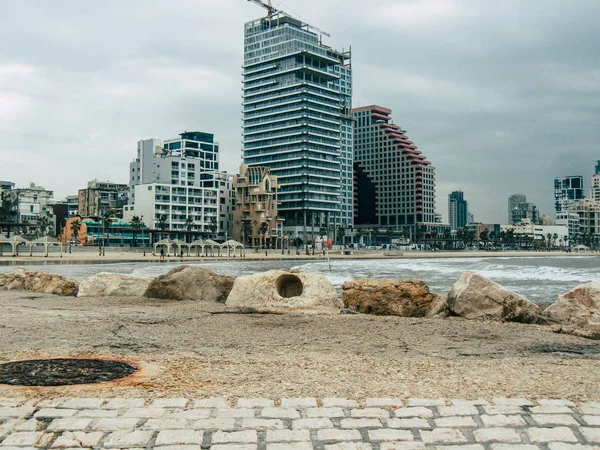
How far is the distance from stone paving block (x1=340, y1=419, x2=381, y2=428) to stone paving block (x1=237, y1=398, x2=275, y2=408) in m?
0.72

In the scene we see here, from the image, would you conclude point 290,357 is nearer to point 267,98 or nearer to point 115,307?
point 115,307

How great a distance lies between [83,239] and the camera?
12962 centimetres

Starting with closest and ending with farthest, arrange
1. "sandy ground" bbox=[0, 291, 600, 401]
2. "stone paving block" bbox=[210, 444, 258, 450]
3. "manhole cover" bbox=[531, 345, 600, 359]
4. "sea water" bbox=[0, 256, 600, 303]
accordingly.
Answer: "stone paving block" bbox=[210, 444, 258, 450] → "sandy ground" bbox=[0, 291, 600, 401] → "manhole cover" bbox=[531, 345, 600, 359] → "sea water" bbox=[0, 256, 600, 303]

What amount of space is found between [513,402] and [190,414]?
2.81m

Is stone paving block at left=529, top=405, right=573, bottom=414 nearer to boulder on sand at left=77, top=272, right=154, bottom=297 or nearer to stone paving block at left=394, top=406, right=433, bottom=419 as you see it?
stone paving block at left=394, top=406, right=433, bottom=419

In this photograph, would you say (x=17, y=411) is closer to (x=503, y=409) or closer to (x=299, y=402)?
(x=299, y=402)

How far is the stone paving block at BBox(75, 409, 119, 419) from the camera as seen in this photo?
4.66 m

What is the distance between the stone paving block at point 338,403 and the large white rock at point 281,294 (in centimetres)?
785

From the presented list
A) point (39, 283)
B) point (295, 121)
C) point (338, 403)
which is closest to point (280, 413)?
point (338, 403)

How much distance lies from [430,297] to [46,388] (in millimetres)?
10413

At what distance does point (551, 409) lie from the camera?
490 centimetres

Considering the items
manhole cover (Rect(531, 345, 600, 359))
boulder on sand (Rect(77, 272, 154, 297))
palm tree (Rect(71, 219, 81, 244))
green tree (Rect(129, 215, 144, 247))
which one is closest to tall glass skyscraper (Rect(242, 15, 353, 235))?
green tree (Rect(129, 215, 144, 247))

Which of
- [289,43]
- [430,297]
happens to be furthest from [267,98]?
[430,297]

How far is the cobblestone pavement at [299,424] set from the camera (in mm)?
4180
